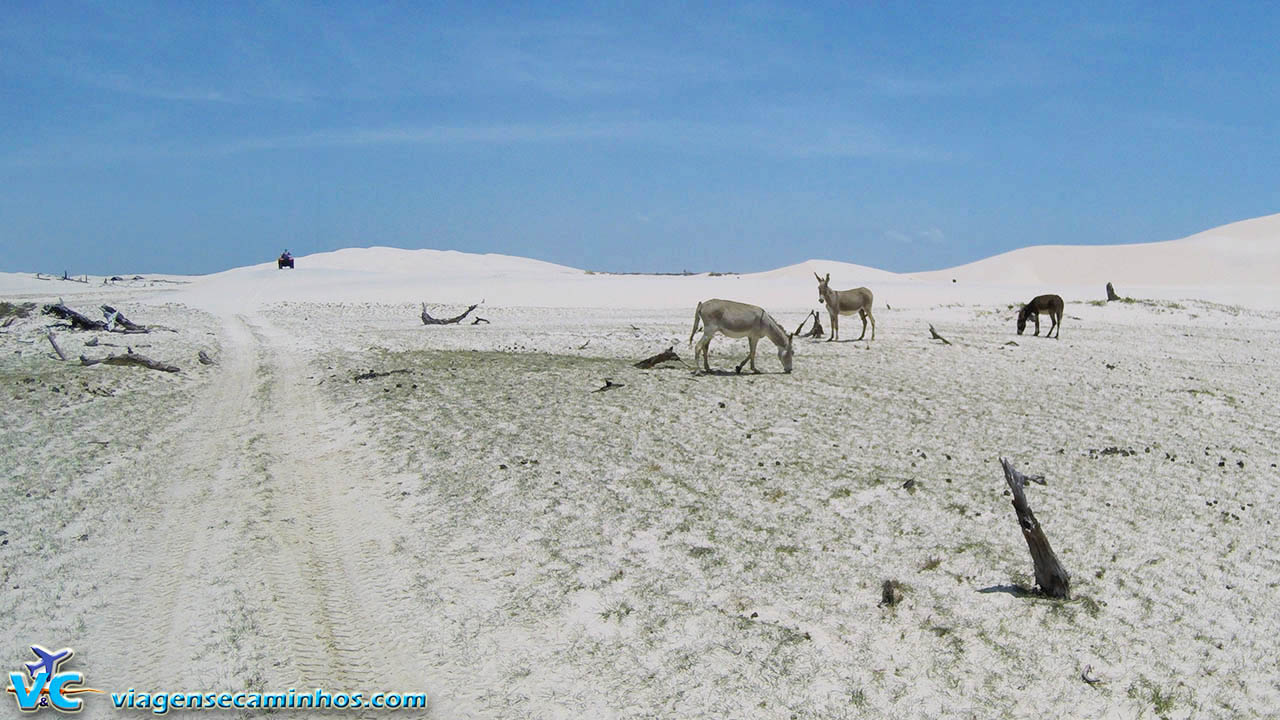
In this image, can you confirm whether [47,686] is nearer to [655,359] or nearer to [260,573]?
[260,573]

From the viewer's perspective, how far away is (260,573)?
7012 millimetres

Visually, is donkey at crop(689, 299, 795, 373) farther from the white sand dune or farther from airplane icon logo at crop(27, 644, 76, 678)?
the white sand dune

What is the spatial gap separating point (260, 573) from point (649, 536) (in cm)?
320

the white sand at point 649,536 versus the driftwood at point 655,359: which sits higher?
the driftwood at point 655,359

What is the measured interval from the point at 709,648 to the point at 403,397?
877cm

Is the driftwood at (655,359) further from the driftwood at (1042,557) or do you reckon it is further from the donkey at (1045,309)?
the donkey at (1045,309)

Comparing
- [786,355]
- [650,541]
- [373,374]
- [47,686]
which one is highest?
[786,355]

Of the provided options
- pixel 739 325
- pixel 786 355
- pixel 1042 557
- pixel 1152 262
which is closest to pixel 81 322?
pixel 739 325

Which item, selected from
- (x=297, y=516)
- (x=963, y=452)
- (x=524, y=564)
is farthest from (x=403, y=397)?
(x=963, y=452)

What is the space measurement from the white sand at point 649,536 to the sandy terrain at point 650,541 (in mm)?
33

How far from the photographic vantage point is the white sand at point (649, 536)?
5.66m

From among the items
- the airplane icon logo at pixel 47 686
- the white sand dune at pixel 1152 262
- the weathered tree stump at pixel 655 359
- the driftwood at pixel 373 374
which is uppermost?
the white sand dune at pixel 1152 262

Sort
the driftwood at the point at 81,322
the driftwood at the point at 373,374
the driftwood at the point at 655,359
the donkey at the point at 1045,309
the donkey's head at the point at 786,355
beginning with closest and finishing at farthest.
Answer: the driftwood at the point at 373,374 < the donkey's head at the point at 786,355 < the driftwood at the point at 655,359 < the driftwood at the point at 81,322 < the donkey at the point at 1045,309

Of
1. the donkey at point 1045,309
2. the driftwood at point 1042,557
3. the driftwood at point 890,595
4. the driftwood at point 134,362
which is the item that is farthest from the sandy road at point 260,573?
the donkey at point 1045,309
